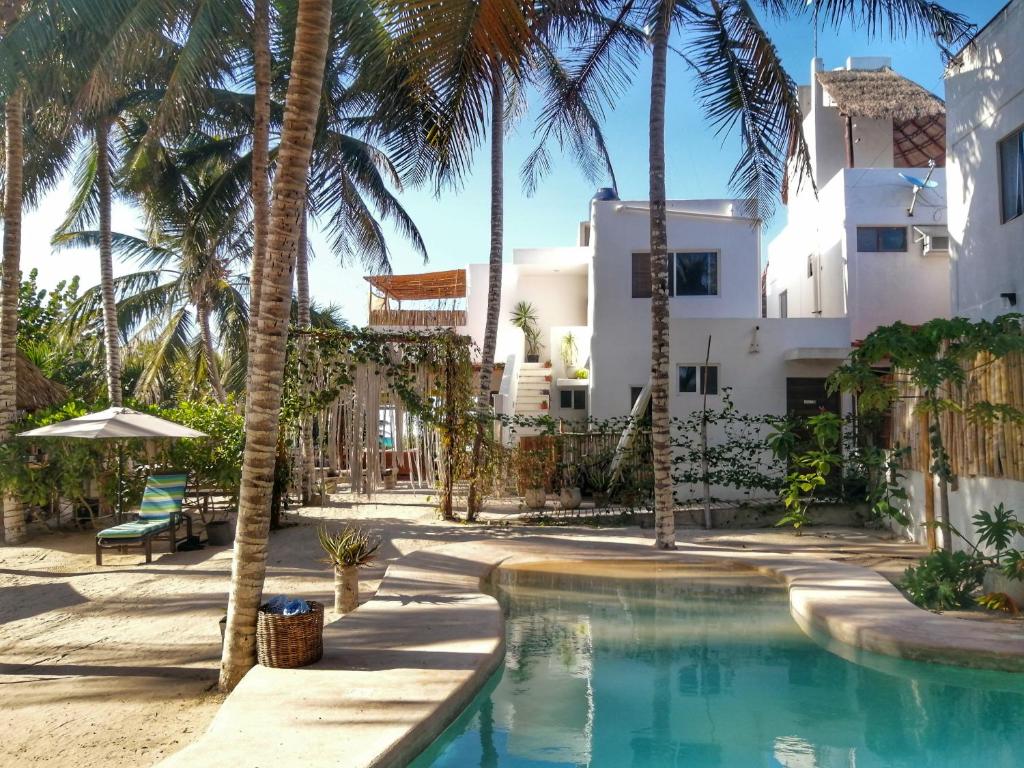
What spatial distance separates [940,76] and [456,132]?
8140mm

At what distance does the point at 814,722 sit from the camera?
17.9ft

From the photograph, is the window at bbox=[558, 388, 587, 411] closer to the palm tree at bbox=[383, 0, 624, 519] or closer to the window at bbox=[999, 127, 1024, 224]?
the palm tree at bbox=[383, 0, 624, 519]

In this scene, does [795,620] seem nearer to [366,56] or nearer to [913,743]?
[913,743]

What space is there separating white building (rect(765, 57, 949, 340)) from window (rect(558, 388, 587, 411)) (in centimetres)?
581

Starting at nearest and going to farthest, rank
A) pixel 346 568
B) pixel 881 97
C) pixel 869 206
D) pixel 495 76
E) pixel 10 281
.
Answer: pixel 346 568
pixel 495 76
pixel 10 281
pixel 869 206
pixel 881 97

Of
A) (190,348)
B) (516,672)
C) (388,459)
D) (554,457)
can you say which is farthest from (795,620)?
(190,348)

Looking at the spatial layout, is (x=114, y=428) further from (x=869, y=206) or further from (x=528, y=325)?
(x=869, y=206)

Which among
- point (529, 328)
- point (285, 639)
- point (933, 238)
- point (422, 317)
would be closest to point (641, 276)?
point (933, 238)

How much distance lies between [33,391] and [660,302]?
1232cm

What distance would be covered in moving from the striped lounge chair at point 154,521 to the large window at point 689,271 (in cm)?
1035

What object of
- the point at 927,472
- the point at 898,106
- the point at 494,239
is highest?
the point at 898,106

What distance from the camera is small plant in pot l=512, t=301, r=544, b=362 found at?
2402cm

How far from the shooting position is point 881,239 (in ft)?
57.9

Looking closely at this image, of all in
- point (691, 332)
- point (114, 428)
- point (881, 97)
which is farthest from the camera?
point (881, 97)
